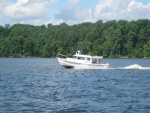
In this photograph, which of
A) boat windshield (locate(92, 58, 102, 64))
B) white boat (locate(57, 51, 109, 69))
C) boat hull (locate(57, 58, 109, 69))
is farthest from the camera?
boat windshield (locate(92, 58, 102, 64))

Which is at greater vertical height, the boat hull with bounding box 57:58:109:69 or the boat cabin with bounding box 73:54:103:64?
the boat cabin with bounding box 73:54:103:64

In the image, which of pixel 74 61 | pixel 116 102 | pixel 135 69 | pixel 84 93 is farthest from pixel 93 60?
pixel 116 102

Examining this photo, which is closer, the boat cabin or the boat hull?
the boat cabin

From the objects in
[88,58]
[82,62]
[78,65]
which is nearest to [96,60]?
[88,58]

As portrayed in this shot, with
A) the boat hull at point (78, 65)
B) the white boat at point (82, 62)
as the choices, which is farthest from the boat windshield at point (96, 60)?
the boat hull at point (78, 65)

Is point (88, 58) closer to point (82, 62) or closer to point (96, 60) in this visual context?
point (82, 62)

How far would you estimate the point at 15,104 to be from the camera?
3575cm

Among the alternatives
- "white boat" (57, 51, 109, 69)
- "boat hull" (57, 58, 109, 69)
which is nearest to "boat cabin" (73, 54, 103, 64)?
"white boat" (57, 51, 109, 69)

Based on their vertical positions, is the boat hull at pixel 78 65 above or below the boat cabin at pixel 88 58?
below

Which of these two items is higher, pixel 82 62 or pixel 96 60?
pixel 96 60

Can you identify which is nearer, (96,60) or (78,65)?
(78,65)

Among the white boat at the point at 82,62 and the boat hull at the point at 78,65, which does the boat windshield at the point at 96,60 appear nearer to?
the white boat at the point at 82,62

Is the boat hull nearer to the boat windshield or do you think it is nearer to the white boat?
the white boat

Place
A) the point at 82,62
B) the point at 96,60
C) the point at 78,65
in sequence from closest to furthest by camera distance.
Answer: the point at 82,62, the point at 78,65, the point at 96,60
